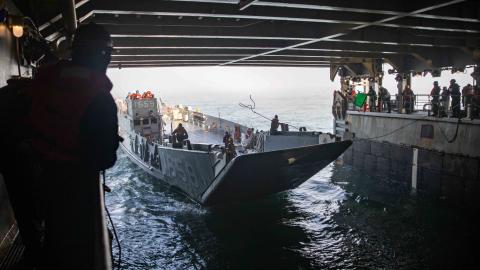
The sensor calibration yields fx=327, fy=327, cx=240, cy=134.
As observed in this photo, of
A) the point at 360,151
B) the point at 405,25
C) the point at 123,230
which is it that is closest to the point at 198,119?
the point at 360,151

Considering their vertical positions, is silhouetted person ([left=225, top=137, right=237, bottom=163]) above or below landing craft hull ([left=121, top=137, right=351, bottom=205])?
above

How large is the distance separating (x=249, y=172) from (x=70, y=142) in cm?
1147

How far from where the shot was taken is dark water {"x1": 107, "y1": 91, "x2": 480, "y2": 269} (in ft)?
40.0

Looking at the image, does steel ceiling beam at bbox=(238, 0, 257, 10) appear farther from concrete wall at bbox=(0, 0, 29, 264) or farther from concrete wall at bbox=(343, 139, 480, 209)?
concrete wall at bbox=(343, 139, 480, 209)

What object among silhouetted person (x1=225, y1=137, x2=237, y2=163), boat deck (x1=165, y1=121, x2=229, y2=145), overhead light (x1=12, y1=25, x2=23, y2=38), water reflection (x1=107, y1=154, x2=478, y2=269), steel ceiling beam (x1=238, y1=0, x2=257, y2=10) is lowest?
water reflection (x1=107, y1=154, x2=478, y2=269)

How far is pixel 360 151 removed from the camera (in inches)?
1024

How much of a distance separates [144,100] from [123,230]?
12673mm

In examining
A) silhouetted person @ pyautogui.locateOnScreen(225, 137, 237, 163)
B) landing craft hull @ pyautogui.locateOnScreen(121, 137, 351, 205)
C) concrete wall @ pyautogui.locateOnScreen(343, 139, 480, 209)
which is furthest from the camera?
concrete wall @ pyautogui.locateOnScreen(343, 139, 480, 209)

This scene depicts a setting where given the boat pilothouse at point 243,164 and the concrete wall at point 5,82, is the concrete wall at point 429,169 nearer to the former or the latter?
the boat pilothouse at point 243,164

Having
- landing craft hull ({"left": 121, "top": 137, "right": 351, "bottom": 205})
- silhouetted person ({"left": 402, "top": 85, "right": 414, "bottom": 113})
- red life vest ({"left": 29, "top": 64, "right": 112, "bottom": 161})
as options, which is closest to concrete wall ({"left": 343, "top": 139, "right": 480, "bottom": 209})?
silhouetted person ({"left": 402, "top": 85, "right": 414, "bottom": 113})

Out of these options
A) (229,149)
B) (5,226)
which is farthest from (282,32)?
(5,226)

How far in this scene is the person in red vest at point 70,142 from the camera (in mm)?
2549

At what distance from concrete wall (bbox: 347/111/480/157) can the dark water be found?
3193 mm

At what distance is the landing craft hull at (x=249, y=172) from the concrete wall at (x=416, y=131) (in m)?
6.97
